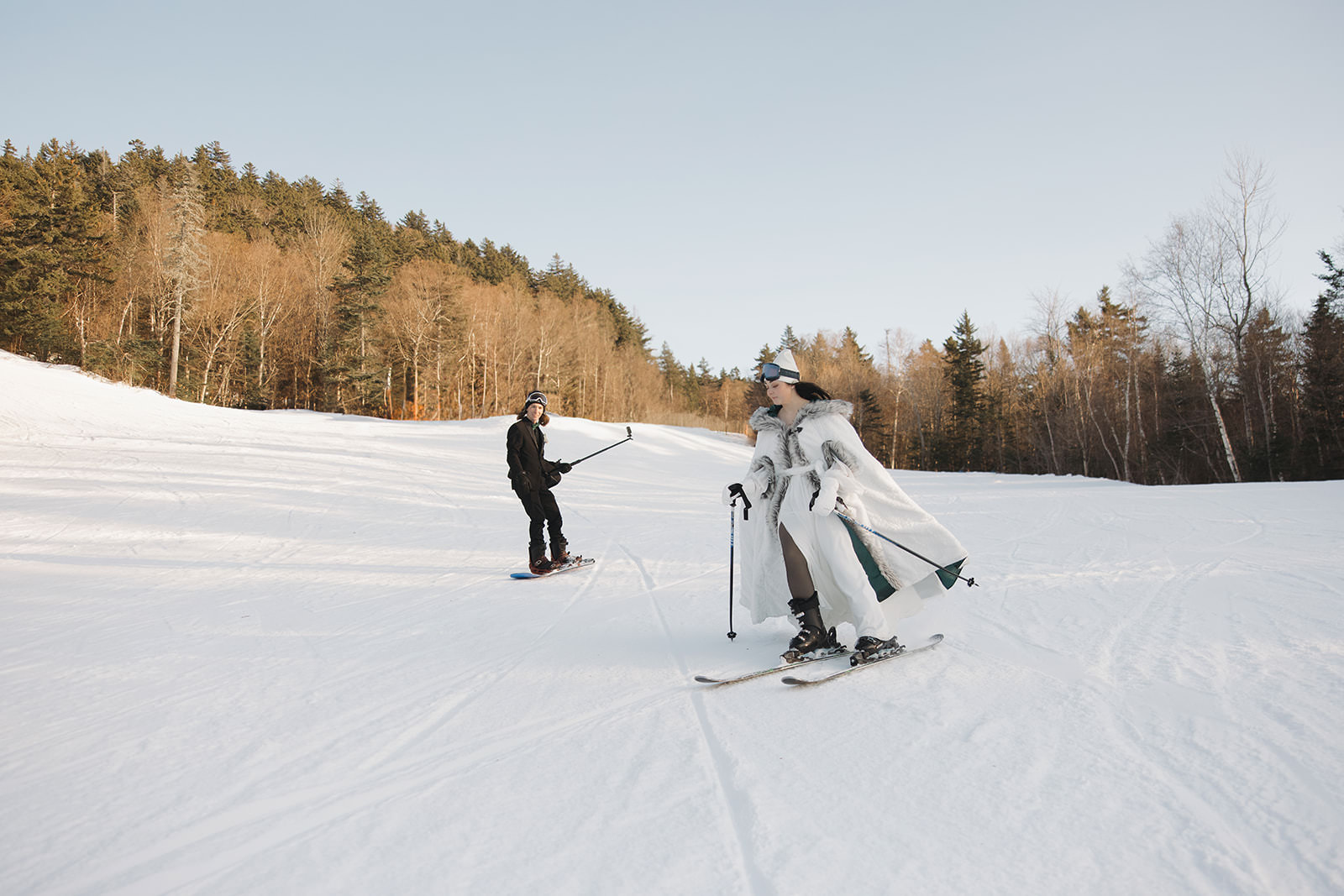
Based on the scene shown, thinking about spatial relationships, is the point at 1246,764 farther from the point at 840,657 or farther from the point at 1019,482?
the point at 1019,482

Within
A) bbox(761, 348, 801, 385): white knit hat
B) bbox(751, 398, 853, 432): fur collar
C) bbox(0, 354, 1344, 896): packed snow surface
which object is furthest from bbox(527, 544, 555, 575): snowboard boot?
bbox(761, 348, 801, 385): white knit hat

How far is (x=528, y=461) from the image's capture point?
7176 millimetres

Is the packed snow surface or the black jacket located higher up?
the black jacket

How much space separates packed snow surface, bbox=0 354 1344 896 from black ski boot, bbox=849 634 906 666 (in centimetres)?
12

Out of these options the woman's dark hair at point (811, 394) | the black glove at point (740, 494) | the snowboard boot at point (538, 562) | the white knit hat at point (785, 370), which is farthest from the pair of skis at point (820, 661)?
the snowboard boot at point (538, 562)

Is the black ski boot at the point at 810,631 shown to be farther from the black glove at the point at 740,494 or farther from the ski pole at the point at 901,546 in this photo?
the black glove at the point at 740,494

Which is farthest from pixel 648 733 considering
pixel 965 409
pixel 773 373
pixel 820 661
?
pixel 965 409

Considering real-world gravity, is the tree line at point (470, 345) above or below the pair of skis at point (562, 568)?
above

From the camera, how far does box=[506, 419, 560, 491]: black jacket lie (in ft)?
23.0

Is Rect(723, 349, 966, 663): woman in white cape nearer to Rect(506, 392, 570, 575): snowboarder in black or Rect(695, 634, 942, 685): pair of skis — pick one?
Rect(695, 634, 942, 685): pair of skis

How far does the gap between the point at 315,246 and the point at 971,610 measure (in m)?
51.0

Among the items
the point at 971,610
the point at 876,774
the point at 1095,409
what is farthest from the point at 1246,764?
the point at 1095,409

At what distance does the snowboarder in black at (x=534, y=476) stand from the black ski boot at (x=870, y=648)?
159 inches

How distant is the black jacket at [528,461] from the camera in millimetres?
7012
